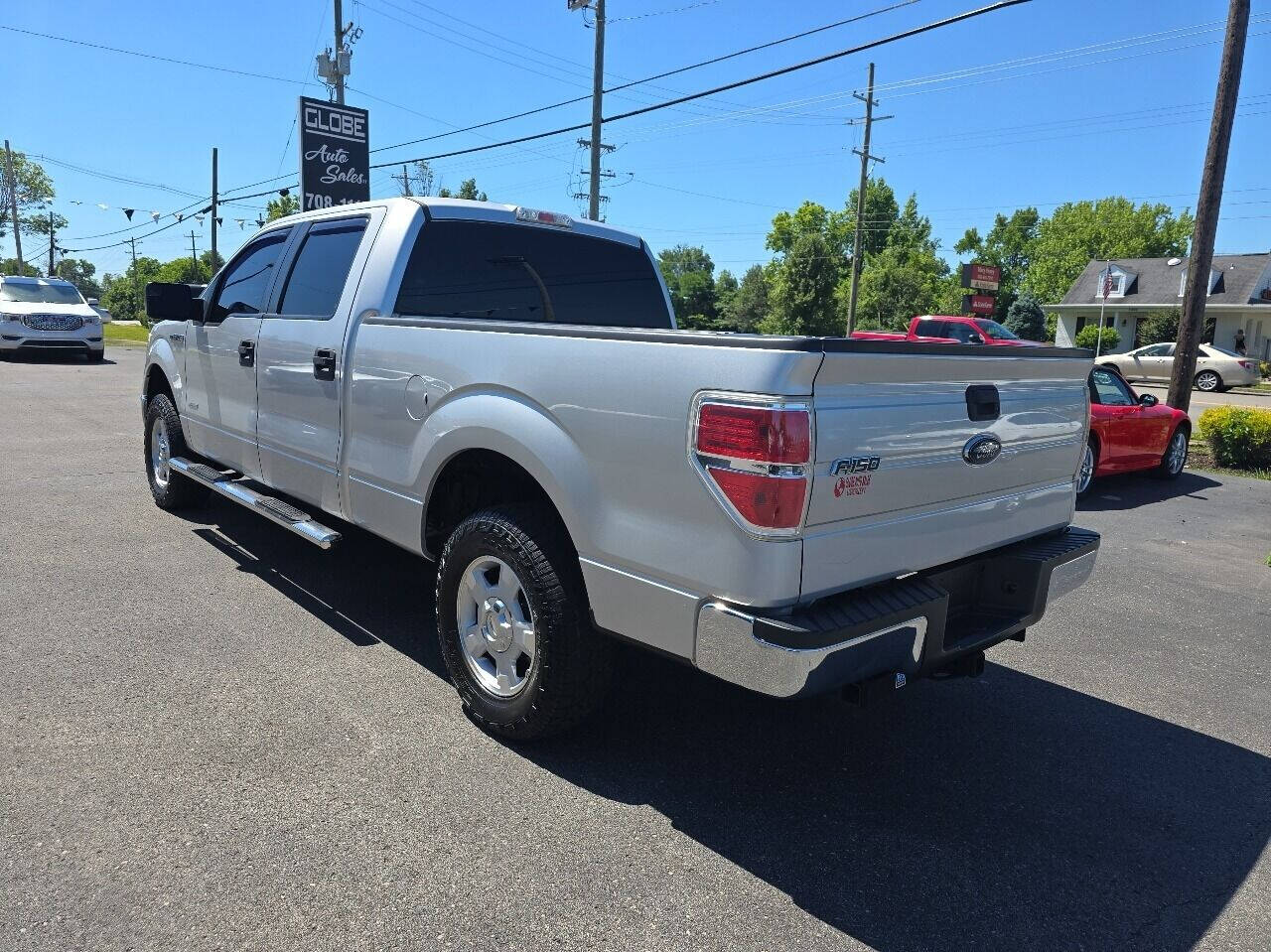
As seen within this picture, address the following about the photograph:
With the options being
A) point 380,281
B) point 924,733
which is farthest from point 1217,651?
point 380,281

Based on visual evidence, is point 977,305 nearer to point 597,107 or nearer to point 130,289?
point 597,107

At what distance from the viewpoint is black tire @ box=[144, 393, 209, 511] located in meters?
6.30

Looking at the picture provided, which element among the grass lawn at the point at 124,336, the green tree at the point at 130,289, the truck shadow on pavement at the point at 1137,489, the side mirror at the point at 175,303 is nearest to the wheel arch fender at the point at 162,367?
the side mirror at the point at 175,303

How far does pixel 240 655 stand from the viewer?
4.11 metres

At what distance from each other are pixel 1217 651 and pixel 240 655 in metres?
4.95

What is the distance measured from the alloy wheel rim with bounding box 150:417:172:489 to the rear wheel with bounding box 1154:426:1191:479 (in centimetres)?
1027

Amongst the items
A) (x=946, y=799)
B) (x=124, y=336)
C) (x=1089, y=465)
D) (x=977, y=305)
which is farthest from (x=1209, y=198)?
(x=124, y=336)

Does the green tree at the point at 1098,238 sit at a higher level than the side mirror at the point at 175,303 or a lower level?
higher

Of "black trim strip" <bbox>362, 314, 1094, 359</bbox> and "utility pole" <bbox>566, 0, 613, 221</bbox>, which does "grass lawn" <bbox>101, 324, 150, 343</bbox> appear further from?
"black trim strip" <bbox>362, 314, 1094, 359</bbox>

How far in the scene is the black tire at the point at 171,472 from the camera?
6305 millimetres

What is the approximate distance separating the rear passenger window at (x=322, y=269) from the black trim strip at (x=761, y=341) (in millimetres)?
912

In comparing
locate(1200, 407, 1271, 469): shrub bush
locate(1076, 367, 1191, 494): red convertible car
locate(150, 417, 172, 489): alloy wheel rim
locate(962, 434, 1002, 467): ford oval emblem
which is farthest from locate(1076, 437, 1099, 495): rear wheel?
locate(150, 417, 172, 489): alloy wheel rim

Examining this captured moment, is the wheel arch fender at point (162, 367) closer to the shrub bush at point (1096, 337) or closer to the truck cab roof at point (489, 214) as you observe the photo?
the truck cab roof at point (489, 214)

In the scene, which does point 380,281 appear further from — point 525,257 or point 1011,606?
point 1011,606
